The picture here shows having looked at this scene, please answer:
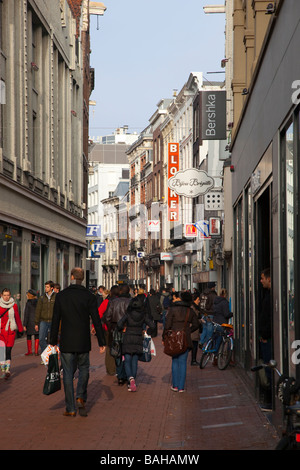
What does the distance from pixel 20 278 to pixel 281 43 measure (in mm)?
20213

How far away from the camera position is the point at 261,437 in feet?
30.2

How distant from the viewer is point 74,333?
10945mm

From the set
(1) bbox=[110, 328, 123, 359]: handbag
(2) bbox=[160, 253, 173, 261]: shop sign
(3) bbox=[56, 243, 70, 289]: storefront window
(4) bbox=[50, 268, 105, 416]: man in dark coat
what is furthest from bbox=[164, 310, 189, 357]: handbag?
(2) bbox=[160, 253, 173, 261]: shop sign

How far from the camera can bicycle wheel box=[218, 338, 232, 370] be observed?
17453 mm

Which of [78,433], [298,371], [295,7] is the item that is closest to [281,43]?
[295,7]

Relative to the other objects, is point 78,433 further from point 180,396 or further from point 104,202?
point 104,202

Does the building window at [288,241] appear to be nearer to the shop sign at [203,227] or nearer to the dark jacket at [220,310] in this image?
the dark jacket at [220,310]

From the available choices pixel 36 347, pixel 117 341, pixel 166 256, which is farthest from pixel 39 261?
pixel 166 256

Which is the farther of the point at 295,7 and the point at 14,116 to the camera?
the point at 14,116

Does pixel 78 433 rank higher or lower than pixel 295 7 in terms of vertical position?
lower

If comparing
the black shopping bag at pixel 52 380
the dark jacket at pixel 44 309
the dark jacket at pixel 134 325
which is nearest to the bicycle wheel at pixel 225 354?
the dark jacket at pixel 134 325

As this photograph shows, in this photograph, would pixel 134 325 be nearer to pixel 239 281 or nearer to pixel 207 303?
pixel 239 281

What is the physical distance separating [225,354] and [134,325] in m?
3.97

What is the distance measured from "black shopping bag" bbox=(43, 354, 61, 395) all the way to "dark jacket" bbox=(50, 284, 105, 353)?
224mm
